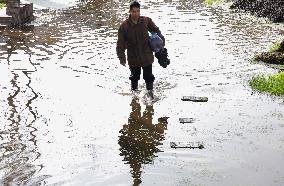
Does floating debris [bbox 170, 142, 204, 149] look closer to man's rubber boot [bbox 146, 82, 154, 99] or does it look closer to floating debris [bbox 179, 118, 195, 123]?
floating debris [bbox 179, 118, 195, 123]

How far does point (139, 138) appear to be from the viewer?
730 centimetres

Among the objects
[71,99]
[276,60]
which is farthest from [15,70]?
[276,60]

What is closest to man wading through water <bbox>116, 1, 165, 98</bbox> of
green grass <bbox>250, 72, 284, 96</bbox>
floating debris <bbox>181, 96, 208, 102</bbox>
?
floating debris <bbox>181, 96, 208, 102</bbox>

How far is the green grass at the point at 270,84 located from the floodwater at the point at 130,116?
238 millimetres

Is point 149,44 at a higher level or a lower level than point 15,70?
higher

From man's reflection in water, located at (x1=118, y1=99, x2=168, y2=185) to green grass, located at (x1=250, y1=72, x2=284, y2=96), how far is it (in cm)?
242

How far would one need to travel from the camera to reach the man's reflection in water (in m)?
6.45

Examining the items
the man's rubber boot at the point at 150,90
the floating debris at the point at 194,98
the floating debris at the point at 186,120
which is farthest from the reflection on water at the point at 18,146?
the floating debris at the point at 194,98

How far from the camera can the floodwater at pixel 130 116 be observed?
6137mm

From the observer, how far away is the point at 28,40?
14.7 meters

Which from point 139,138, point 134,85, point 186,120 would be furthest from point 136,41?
point 139,138

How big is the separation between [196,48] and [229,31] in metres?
2.89

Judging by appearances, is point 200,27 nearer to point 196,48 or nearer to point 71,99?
point 196,48

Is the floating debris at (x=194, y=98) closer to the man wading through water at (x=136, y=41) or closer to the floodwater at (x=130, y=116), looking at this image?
the floodwater at (x=130, y=116)
